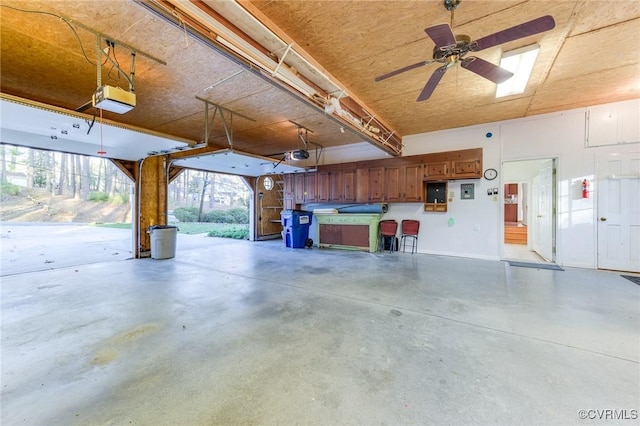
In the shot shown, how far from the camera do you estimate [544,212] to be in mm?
6109

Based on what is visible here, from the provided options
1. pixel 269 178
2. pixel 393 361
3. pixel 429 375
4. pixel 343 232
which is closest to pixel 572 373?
pixel 429 375

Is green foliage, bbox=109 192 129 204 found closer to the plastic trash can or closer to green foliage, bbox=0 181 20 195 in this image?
green foliage, bbox=0 181 20 195

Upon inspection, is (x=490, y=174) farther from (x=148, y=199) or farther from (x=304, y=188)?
(x=148, y=199)

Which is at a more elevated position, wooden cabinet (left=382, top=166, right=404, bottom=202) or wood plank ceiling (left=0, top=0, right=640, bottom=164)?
wood plank ceiling (left=0, top=0, right=640, bottom=164)

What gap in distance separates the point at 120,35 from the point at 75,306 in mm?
3289

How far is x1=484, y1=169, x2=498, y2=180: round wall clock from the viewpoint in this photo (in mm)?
5730

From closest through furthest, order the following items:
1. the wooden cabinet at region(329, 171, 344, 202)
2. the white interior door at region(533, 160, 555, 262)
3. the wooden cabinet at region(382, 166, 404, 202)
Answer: the white interior door at region(533, 160, 555, 262) < the wooden cabinet at region(382, 166, 404, 202) < the wooden cabinet at region(329, 171, 344, 202)

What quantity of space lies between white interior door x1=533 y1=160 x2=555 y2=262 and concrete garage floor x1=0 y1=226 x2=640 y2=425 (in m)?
1.67

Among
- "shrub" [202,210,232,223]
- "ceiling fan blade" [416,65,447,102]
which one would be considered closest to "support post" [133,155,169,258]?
"ceiling fan blade" [416,65,447,102]

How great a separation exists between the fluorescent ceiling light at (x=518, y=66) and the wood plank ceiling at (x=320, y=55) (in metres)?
0.10

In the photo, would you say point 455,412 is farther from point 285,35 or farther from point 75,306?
point 75,306

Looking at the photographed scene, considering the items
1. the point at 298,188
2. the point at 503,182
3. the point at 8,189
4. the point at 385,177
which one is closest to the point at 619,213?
the point at 503,182

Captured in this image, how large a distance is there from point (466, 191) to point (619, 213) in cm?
259

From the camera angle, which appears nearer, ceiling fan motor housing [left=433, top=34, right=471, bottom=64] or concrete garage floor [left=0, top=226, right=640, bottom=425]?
concrete garage floor [left=0, top=226, right=640, bottom=425]
